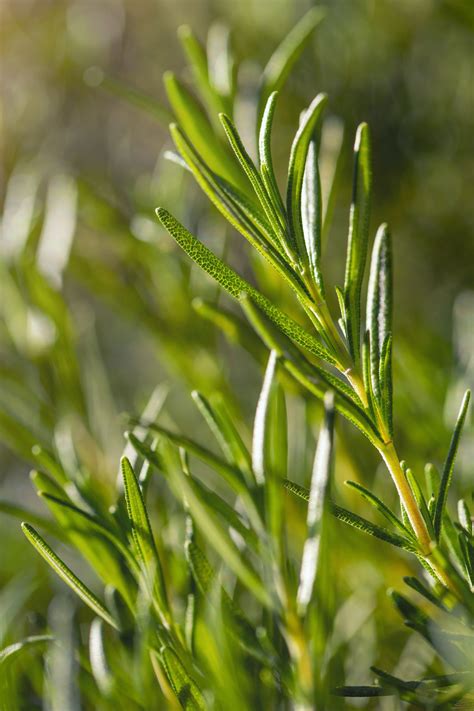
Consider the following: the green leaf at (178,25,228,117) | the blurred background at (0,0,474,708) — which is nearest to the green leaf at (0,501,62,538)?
the blurred background at (0,0,474,708)

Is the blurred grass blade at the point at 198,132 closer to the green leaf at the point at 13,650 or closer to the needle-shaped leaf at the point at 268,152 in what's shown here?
the needle-shaped leaf at the point at 268,152

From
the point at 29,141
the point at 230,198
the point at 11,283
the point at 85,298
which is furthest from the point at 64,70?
the point at 230,198

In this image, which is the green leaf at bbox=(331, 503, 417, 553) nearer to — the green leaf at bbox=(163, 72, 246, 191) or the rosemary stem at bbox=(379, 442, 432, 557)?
the rosemary stem at bbox=(379, 442, 432, 557)

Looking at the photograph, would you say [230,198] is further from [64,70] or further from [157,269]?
[64,70]

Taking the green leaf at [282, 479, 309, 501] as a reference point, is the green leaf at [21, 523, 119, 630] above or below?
below

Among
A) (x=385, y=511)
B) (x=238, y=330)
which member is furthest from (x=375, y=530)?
(x=238, y=330)

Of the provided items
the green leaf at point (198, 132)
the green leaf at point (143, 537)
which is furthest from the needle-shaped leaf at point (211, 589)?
the green leaf at point (198, 132)
